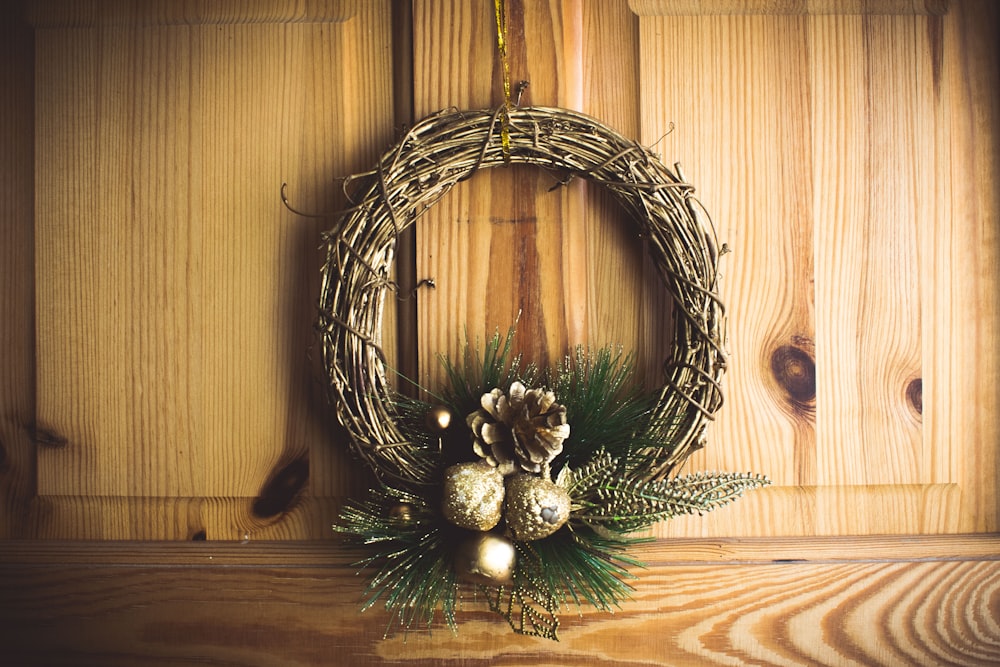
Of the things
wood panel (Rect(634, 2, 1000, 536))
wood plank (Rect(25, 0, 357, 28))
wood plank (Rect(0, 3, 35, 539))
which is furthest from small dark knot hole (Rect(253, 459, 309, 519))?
wood plank (Rect(25, 0, 357, 28))

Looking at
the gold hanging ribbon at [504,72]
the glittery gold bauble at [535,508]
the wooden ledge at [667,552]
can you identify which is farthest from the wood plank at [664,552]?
the gold hanging ribbon at [504,72]

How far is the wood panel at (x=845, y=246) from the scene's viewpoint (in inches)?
34.6

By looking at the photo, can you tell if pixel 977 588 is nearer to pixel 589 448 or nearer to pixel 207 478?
pixel 589 448

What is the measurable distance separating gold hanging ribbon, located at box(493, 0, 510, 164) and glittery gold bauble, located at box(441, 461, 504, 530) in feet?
1.28

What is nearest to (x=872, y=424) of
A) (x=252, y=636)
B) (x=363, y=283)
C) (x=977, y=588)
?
(x=977, y=588)

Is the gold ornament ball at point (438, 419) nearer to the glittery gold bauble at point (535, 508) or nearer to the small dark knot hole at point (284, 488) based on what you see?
the glittery gold bauble at point (535, 508)

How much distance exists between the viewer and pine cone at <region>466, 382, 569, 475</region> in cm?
72

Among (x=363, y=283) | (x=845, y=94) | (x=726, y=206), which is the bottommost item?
(x=363, y=283)

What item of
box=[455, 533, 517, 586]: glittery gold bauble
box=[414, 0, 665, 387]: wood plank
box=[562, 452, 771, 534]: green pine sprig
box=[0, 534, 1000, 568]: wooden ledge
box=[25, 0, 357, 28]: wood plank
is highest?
box=[25, 0, 357, 28]: wood plank

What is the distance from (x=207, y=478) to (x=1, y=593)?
317 millimetres

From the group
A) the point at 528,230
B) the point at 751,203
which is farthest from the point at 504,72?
the point at 751,203

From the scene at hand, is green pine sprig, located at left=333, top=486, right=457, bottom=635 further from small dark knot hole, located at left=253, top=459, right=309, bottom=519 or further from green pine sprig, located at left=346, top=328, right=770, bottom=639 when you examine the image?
small dark knot hole, located at left=253, top=459, right=309, bottom=519

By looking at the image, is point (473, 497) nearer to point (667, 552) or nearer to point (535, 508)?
point (535, 508)

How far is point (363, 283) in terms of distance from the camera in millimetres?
793
